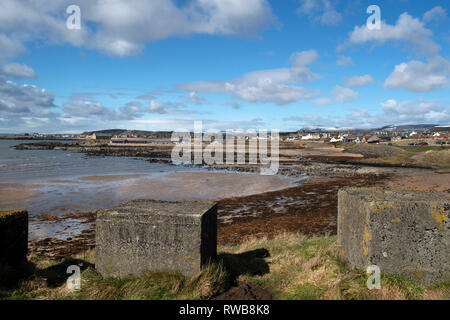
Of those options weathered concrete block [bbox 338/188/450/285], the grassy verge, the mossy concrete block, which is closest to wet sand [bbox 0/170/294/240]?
the mossy concrete block

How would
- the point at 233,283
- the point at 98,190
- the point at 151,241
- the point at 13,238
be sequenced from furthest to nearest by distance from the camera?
the point at 98,190 → the point at 13,238 → the point at 233,283 → the point at 151,241

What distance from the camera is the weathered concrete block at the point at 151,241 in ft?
15.1

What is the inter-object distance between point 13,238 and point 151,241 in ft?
8.15

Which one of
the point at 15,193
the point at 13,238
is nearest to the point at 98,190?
the point at 15,193

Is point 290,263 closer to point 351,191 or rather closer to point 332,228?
point 351,191

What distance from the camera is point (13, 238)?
5172 millimetres

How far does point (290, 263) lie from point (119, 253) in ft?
10.3

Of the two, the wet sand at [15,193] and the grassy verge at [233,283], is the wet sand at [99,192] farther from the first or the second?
the grassy verge at [233,283]

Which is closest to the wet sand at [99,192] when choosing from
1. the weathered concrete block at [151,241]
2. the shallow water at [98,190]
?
the shallow water at [98,190]

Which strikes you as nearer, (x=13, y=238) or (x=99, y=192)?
(x=13, y=238)

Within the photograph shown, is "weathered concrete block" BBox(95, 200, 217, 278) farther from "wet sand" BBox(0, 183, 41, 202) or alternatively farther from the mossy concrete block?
"wet sand" BBox(0, 183, 41, 202)

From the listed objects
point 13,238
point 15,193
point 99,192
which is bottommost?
point 99,192

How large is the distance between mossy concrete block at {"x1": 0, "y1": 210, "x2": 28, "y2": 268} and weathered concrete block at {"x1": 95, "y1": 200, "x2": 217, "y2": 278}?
157 centimetres

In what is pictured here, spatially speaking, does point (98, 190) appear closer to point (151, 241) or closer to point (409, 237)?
point (151, 241)
